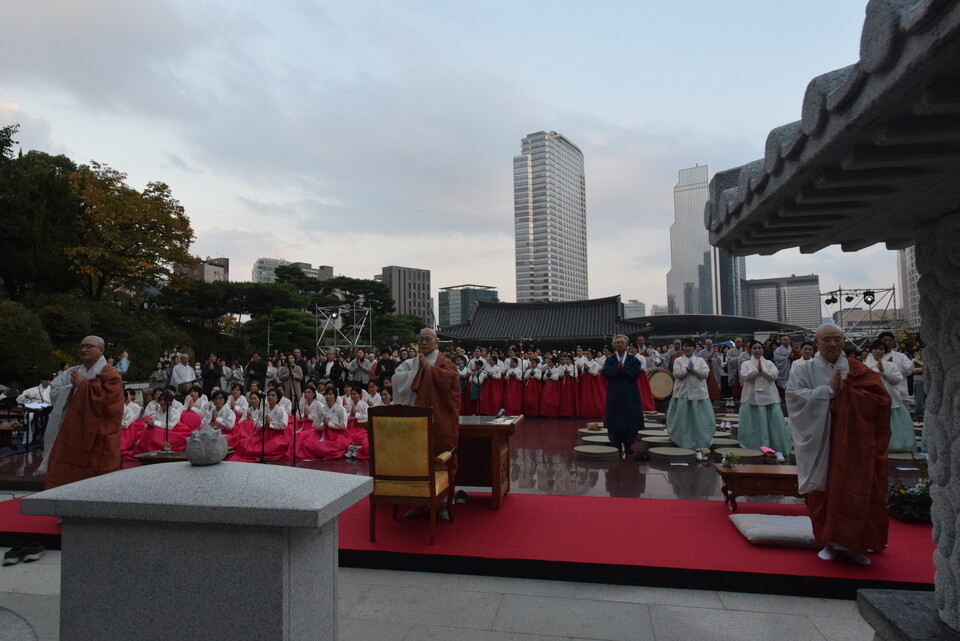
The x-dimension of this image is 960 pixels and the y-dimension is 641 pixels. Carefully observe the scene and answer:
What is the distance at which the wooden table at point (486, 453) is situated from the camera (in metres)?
5.02

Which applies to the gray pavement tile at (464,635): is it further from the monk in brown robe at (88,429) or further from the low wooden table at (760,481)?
the monk in brown robe at (88,429)

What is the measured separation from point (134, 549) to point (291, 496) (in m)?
0.66

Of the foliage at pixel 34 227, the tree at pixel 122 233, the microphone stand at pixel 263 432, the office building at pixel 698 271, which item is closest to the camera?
the microphone stand at pixel 263 432

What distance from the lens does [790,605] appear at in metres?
3.34

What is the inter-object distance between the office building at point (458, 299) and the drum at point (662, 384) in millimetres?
61387

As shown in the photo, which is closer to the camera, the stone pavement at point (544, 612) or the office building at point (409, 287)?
the stone pavement at point (544, 612)

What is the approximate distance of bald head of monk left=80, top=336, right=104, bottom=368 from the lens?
15.9 feet

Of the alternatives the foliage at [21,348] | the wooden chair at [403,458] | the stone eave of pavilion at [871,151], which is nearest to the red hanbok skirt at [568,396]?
the wooden chair at [403,458]

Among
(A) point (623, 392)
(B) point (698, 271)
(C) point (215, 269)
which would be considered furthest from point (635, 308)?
(A) point (623, 392)

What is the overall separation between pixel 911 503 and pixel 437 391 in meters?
4.03

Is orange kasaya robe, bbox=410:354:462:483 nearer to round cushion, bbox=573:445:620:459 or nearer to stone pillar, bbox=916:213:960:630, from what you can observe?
round cushion, bbox=573:445:620:459

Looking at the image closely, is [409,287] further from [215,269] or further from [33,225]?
[33,225]

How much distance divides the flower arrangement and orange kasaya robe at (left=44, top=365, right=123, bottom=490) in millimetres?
6628

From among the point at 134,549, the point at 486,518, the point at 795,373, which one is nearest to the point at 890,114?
the point at 134,549
